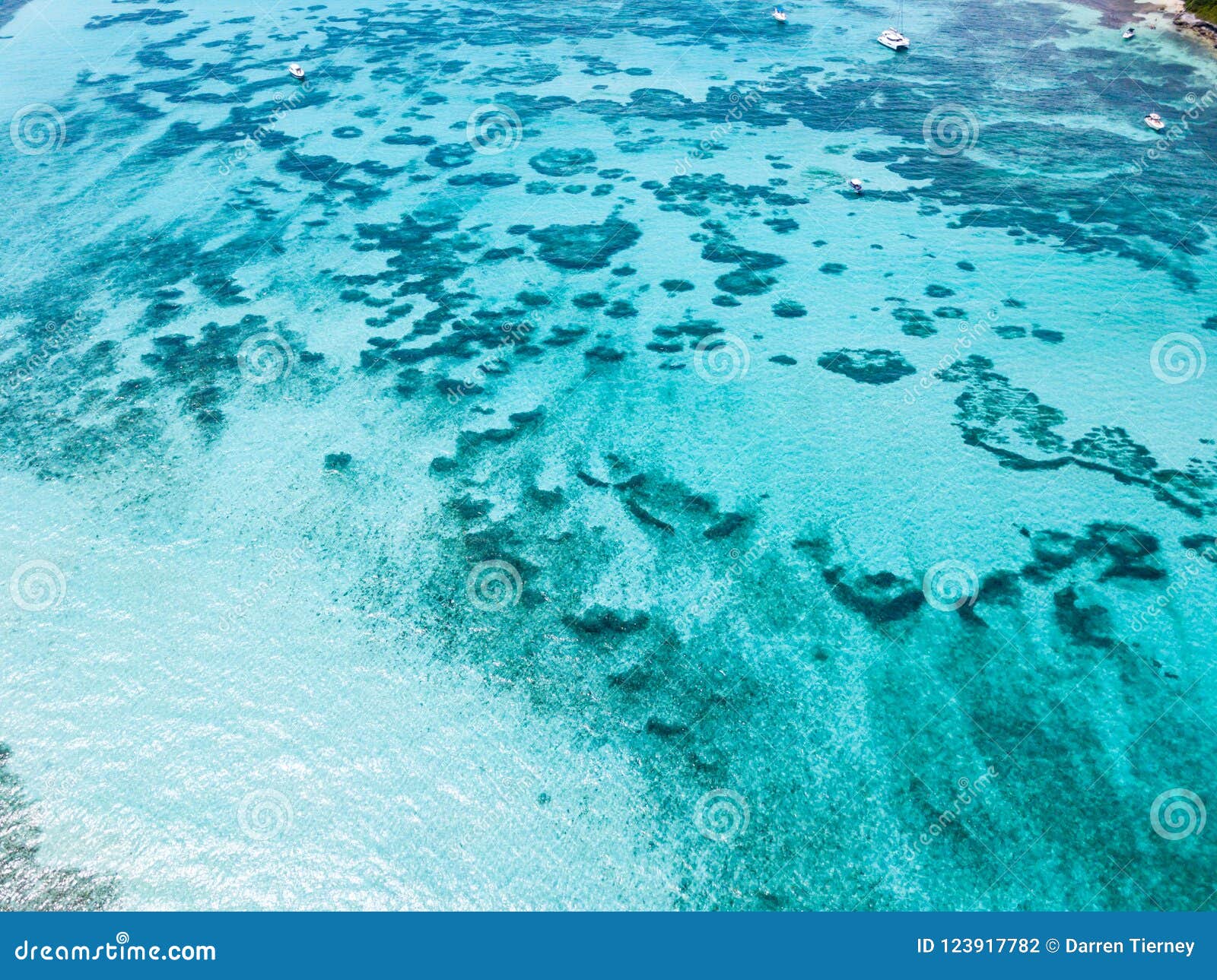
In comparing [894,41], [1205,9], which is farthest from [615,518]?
[1205,9]

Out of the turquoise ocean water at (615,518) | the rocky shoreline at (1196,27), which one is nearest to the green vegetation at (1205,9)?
the rocky shoreline at (1196,27)

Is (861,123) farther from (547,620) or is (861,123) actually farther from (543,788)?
(543,788)

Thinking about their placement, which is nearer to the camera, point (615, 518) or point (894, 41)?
point (615, 518)

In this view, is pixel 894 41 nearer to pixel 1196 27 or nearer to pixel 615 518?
pixel 1196 27

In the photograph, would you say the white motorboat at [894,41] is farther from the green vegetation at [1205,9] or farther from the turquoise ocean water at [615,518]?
the green vegetation at [1205,9]

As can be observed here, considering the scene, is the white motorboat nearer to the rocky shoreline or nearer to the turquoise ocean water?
the turquoise ocean water

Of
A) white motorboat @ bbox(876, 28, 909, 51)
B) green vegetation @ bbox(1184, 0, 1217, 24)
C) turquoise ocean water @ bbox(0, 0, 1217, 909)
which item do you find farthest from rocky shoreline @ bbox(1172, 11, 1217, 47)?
white motorboat @ bbox(876, 28, 909, 51)
